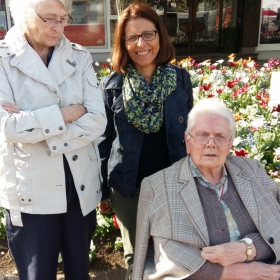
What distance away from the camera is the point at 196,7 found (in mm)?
12555

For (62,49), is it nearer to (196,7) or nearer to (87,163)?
(87,163)

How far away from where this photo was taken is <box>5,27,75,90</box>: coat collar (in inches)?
74.4

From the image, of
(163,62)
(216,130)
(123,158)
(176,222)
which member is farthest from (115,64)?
(176,222)

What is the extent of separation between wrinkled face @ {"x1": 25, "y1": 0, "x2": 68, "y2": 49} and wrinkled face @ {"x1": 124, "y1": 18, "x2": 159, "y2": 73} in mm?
422

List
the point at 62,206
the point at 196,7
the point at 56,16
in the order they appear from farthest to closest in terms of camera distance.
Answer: the point at 196,7
the point at 62,206
the point at 56,16

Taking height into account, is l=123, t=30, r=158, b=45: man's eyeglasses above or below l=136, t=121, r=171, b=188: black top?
above

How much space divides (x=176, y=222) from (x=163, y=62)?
899 mm

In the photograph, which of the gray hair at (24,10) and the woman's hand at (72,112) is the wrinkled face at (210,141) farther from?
the gray hair at (24,10)

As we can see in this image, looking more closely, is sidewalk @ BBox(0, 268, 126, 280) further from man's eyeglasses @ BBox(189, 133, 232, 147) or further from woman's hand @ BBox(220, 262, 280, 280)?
man's eyeglasses @ BBox(189, 133, 232, 147)

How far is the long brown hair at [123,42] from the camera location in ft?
7.36

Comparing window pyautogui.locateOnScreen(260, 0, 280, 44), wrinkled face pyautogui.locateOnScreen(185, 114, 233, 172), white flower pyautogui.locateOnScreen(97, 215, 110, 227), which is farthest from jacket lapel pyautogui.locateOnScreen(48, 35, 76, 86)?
window pyautogui.locateOnScreen(260, 0, 280, 44)

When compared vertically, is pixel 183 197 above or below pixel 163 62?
below

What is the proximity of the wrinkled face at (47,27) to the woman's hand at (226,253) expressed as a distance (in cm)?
120

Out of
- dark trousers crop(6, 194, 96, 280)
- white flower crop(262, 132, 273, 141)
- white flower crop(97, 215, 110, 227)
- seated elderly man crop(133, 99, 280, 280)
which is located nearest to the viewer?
seated elderly man crop(133, 99, 280, 280)
